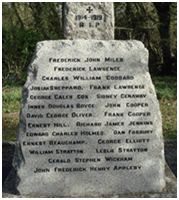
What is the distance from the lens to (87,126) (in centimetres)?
270

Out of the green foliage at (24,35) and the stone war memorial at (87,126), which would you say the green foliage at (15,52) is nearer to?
the green foliage at (24,35)

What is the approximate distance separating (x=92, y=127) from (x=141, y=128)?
55cm

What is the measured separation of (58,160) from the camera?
106 inches

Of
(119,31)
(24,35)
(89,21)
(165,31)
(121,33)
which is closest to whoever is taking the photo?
(89,21)

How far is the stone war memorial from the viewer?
268 cm

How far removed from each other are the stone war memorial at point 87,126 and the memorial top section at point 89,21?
38 centimetres

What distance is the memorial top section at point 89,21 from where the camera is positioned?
3061 millimetres

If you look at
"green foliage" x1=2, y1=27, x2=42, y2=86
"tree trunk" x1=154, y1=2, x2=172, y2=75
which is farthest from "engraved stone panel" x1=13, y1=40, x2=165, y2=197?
"tree trunk" x1=154, y1=2, x2=172, y2=75

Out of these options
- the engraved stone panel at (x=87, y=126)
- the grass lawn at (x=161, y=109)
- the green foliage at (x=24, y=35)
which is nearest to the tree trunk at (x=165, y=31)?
the grass lawn at (x=161, y=109)

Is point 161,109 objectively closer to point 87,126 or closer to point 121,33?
point 87,126

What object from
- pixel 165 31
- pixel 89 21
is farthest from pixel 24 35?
pixel 89 21

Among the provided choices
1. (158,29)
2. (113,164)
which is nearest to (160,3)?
(158,29)

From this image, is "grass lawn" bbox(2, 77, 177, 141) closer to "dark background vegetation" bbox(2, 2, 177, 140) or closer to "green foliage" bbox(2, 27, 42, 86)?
"dark background vegetation" bbox(2, 2, 177, 140)

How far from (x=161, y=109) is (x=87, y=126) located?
4.29 meters
